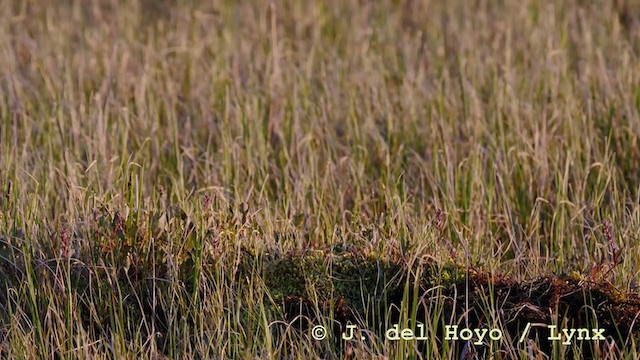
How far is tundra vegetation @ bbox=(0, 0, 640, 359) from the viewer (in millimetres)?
2922

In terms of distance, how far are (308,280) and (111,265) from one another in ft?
1.88

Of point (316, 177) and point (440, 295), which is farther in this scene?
point (316, 177)

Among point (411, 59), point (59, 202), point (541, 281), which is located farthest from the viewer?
point (411, 59)

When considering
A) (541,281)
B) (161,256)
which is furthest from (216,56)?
(541,281)

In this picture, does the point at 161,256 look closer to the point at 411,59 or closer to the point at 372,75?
the point at 372,75

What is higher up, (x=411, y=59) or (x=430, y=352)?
(x=411, y=59)

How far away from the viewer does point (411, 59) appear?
533cm

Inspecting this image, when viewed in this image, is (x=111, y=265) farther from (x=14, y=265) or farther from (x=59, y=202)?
(x=59, y=202)

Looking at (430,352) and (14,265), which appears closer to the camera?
(430,352)

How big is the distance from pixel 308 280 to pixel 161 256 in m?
0.47

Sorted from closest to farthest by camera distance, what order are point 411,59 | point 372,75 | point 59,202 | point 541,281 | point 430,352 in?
point 430,352 → point 541,281 → point 59,202 → point 372,75 → point 411,59

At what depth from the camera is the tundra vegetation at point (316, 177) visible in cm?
→ 292

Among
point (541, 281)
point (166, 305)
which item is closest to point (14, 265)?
point (166, 305)

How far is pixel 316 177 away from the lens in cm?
403
